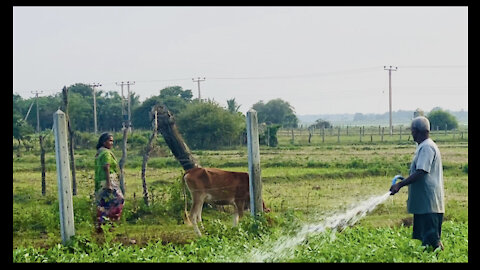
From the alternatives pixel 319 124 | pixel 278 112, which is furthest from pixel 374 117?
pixel 278 112

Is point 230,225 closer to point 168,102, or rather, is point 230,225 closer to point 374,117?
point 168,102

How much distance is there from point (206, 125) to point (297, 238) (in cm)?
656

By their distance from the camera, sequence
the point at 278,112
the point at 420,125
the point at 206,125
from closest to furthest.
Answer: the point at 420,125 < the point at 206,125 < the point at 278,112

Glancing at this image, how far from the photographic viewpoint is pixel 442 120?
43.2 m

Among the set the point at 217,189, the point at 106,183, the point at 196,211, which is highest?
the point at 106,183

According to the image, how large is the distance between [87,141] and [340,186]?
1134 cm

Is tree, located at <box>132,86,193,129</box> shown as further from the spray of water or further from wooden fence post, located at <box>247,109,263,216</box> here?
the spray of water

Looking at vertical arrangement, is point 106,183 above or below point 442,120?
below

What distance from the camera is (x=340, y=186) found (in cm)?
1808

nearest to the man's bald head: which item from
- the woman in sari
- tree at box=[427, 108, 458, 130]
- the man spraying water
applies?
the man spraying water

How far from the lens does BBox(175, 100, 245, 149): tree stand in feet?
47.1
